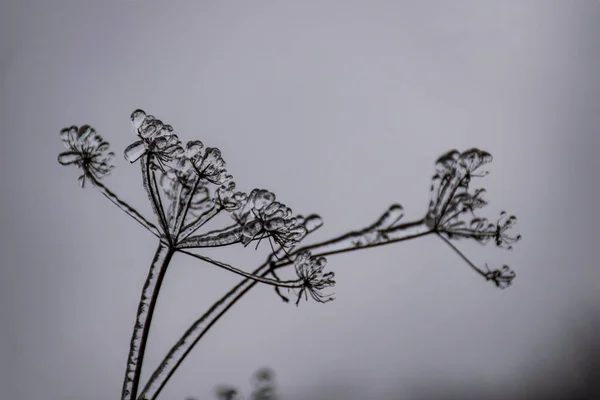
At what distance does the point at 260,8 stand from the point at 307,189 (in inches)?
12.8

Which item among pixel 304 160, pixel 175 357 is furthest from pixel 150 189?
pixel 304 160

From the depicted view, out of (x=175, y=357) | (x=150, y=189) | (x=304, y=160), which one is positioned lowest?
(x=175, y=357)

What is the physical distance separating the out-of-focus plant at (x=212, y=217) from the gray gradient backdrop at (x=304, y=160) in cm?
54

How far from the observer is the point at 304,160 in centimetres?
97

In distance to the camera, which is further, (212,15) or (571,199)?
(571,199)

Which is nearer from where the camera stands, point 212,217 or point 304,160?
point 212,217

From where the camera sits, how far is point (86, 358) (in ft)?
3.05

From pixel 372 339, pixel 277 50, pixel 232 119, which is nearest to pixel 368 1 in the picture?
pixel 277 50

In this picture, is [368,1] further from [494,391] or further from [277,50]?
[494,391]

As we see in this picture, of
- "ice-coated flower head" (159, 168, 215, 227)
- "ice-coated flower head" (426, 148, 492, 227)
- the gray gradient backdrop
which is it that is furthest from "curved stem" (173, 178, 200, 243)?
the gray gradient backdrop

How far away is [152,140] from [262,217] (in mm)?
93

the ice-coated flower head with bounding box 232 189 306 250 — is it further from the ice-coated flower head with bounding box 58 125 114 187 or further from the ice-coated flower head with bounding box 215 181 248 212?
the ice-coated flower head with bounding box 58 125 114 187

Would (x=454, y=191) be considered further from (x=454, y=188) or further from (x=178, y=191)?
(x=178, y=191)

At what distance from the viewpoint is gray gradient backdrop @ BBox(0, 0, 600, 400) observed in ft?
3.01
